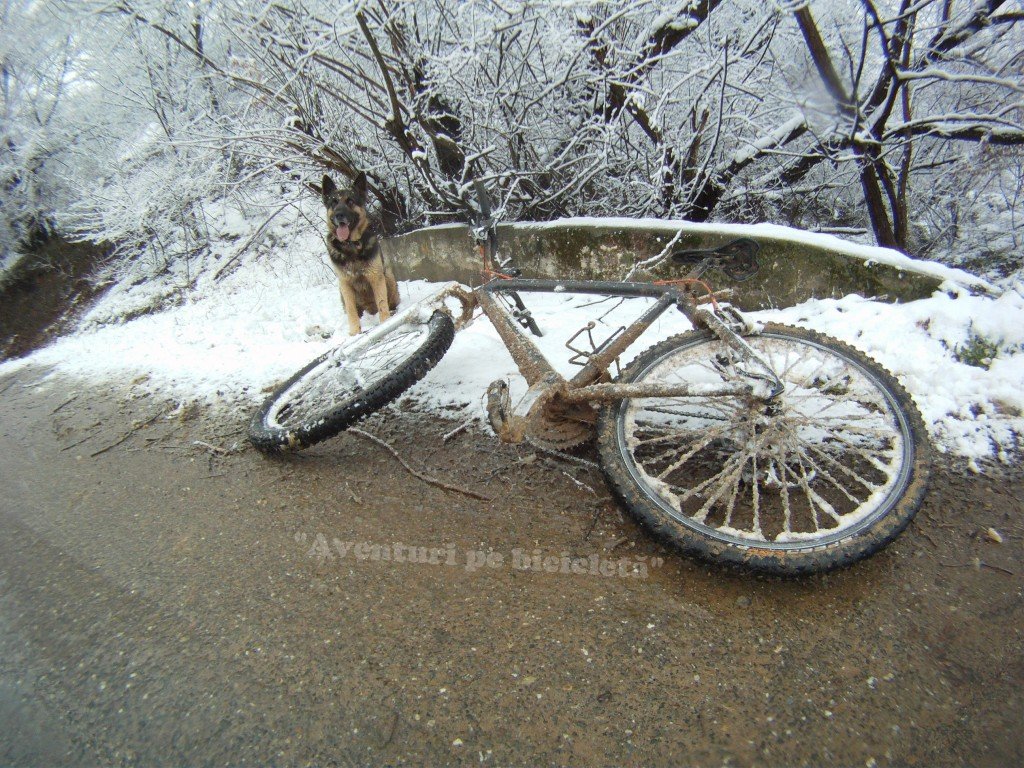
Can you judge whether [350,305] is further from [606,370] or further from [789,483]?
[789,483]

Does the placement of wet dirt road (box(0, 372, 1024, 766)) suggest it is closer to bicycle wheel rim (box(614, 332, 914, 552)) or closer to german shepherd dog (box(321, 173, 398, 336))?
bicycle wheel rim (box(614, 332, 914, 552))

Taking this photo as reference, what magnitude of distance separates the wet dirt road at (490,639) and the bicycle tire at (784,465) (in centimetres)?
20

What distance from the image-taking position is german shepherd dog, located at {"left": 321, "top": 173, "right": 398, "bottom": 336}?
4598 millimetres

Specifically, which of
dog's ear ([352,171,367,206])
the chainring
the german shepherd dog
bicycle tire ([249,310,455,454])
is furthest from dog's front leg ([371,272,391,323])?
the chainring

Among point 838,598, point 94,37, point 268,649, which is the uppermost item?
point 94,37

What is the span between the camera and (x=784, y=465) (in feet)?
6.69

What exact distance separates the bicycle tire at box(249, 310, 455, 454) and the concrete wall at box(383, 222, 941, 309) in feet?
5.76

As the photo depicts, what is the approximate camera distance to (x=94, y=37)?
6.26 m

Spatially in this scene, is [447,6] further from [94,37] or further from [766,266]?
[94,37]

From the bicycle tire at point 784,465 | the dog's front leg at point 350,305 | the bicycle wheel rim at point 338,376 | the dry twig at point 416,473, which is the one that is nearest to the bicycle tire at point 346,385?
the bicycle wheel rim at point 338,376

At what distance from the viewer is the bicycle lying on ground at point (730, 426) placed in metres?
1.79

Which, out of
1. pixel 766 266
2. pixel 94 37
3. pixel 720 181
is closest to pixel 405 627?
pixel 766 266

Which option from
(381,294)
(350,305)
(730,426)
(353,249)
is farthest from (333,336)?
(730,426)

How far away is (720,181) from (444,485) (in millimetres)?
3940
